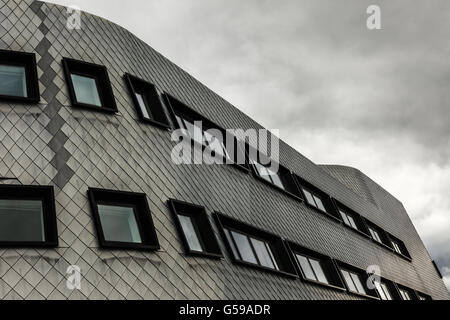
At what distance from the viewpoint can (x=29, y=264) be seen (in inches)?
347

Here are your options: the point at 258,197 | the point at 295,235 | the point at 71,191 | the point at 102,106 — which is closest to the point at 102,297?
the point at 71,191

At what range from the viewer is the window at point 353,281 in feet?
69.4

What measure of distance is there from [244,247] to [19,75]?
8165 mm

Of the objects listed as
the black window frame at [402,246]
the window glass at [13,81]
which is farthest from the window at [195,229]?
the black window frame at [402,246]

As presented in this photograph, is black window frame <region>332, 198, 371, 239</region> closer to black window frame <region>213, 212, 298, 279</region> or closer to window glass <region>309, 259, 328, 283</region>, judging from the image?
window glass <region>309, 259, 328, 283</region>

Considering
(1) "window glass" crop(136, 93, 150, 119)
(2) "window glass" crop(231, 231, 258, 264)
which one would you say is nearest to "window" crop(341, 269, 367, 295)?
(2) "window glass" crop(231, 231, 258, 264)

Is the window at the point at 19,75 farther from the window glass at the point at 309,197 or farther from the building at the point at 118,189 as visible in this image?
the window glass at the point at 309,197

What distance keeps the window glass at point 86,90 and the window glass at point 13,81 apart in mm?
1330

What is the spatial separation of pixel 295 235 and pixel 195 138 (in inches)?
240

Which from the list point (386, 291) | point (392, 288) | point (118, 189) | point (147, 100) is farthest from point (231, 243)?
point (392, 288)

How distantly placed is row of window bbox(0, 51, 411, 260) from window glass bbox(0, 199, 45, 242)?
2723 millimetres

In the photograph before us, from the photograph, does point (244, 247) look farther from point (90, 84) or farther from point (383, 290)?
point (383, 290)

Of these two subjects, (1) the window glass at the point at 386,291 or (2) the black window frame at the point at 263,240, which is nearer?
(2) the black window frame at the point at 263,240

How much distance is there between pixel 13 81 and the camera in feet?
38.1
